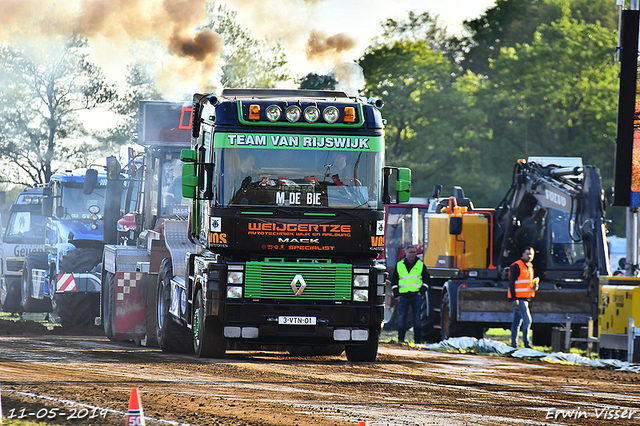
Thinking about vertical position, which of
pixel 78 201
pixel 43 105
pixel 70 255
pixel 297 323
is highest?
pixel 43 105

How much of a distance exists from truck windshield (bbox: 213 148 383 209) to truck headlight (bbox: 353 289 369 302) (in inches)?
42.4

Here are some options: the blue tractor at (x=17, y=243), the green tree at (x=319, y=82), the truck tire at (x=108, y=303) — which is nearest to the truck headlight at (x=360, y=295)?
the green tree at (x=319, y=82)

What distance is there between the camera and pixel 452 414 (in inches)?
379

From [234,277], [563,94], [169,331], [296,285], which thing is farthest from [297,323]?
[563,94]

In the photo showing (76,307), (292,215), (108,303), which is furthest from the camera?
(76,307)

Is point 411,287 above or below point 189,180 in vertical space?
below

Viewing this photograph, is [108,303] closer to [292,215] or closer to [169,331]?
[169,331]

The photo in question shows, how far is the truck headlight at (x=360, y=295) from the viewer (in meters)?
13.2

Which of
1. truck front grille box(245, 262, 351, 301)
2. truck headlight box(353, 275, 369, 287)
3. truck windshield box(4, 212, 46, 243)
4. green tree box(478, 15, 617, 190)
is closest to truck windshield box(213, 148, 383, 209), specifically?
truck front grille box(245, 262, 351, 301)

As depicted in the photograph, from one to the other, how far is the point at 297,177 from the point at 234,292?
1613mm

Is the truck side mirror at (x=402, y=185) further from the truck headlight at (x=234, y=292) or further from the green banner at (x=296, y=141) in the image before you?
the truck headlight at (x=234, y=292)

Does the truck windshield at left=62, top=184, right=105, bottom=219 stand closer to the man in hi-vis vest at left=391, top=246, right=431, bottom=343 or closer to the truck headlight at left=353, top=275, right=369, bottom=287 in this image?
the man in hi-vis vest at left=391, top=246, right=431, bottom=343

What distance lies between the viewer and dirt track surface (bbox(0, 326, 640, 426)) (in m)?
9.27

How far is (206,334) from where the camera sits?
13.6 m
